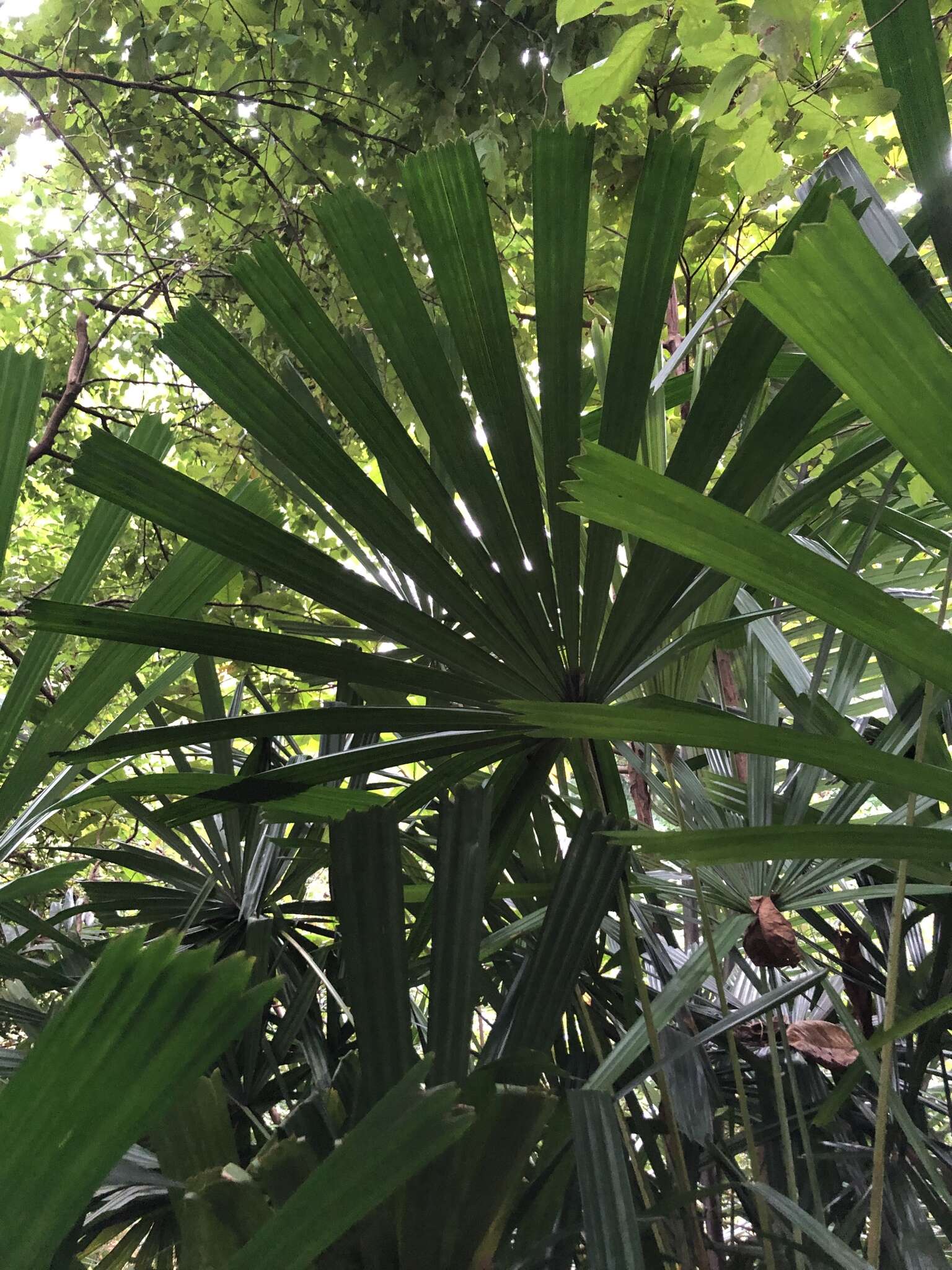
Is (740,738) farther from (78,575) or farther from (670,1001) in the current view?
(78,575)

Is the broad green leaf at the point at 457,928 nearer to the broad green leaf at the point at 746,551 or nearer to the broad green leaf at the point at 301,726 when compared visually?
the broad green leaf at the point at 301,726

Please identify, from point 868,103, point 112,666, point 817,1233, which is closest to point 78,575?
point 112,666

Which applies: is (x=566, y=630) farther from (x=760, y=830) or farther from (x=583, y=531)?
(x=760, y=830)

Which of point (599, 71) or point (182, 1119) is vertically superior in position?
point (599, 71)

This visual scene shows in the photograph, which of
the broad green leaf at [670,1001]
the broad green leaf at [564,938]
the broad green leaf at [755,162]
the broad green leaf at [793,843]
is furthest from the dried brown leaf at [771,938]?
the broad green leaf at [755,162]

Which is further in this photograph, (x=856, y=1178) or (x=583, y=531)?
(x=856, y=1178)

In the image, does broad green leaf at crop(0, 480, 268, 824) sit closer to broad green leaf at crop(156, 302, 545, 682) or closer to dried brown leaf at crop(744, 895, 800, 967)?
broad green leaf at crop(156, 302, 545, 682)

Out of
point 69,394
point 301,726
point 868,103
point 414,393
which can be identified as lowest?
point 301,726

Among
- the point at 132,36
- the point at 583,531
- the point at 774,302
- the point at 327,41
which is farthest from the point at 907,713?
the point at 132,36

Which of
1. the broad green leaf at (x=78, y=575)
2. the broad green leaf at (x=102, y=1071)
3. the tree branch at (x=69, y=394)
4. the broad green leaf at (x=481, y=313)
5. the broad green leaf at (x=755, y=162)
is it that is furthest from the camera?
the tree branch at (x=69, y=394)

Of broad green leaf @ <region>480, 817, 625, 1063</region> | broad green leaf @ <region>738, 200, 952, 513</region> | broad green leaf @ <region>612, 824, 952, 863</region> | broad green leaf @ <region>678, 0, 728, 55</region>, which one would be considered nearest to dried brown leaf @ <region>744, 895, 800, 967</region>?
broad green leaf @ <region>480, 817, 625, 1063</region>

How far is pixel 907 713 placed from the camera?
0.82 metres

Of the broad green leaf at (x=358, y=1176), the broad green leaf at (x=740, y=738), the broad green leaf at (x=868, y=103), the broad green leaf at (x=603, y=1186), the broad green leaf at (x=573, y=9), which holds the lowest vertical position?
the broad green leaf at (x=603, y=1186)

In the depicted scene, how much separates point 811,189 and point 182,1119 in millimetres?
714
